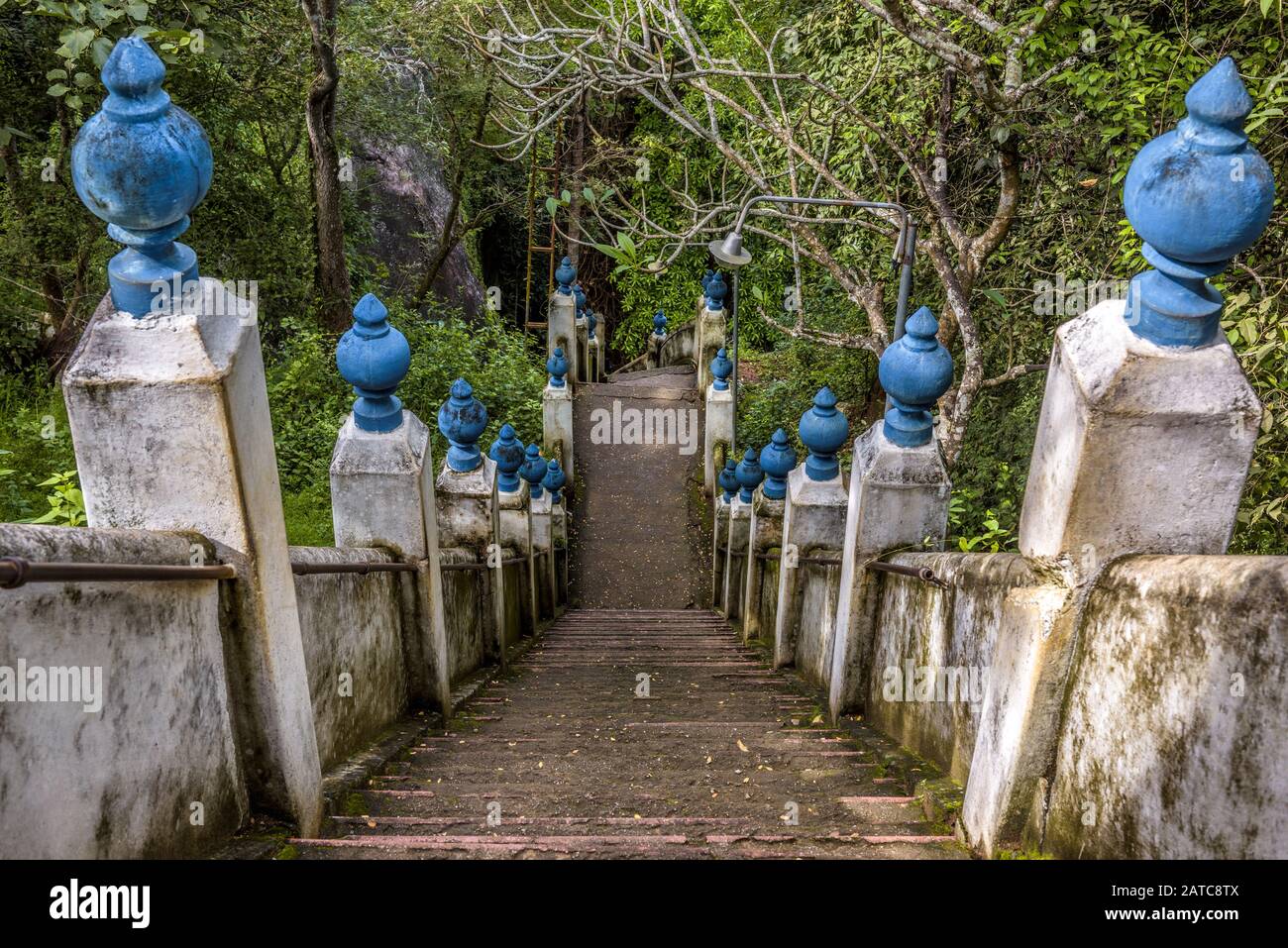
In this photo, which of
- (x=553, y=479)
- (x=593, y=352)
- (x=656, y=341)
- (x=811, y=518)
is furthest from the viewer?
(x=656, y=341)

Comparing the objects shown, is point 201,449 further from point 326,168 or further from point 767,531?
point 326,168

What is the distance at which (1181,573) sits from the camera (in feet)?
7.26

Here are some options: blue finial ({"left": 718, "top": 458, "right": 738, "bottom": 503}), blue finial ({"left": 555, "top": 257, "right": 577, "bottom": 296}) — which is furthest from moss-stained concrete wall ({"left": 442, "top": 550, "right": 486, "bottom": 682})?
blue finial ({"left": 555, "top": 257, "right": 577, "bottom": 296})

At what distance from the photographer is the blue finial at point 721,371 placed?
1614 cm

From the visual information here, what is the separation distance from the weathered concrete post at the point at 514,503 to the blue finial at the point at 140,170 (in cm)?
686

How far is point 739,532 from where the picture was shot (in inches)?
444

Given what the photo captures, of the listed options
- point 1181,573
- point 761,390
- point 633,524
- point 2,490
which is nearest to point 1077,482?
point 1181,573

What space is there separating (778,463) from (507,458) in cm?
270

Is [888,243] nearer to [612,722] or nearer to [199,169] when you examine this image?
[612,722]

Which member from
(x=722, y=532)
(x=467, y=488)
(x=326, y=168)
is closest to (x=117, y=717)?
(x=467, y=488)

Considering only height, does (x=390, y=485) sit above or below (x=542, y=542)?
above

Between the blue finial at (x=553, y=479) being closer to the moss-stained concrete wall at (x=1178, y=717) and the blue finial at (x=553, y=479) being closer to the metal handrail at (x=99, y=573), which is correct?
the metal handrail at (x=99, y=573)

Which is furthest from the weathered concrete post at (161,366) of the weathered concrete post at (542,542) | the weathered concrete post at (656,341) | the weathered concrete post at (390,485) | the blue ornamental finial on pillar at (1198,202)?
the weathered concrete post at (656,341)

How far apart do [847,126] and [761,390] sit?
8.68 metres
